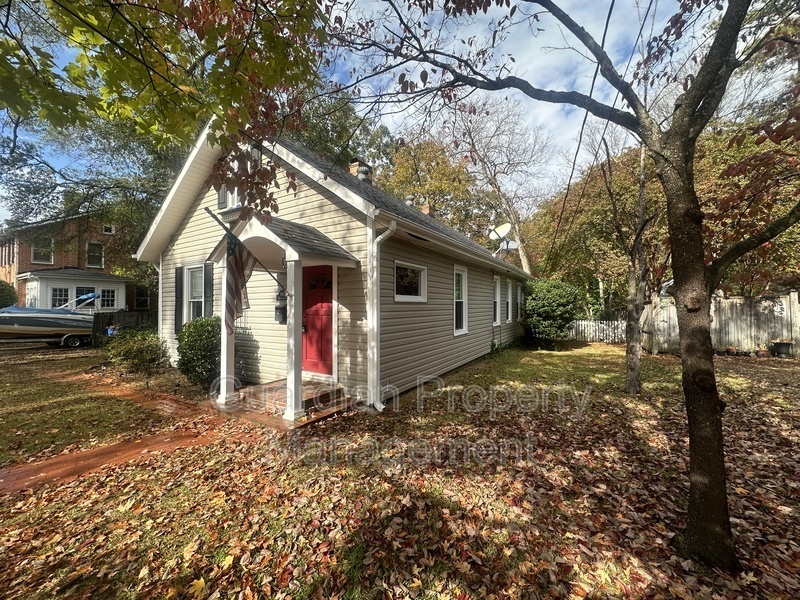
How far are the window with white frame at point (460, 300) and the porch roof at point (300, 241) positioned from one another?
421cm

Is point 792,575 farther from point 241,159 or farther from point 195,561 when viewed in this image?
point 241,159

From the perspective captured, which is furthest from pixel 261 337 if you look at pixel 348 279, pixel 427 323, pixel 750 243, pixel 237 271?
pixel 750 243

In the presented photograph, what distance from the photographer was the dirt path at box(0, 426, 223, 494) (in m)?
3.68

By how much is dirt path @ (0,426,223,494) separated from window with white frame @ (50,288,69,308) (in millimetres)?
20070

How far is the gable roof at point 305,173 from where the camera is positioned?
578cm

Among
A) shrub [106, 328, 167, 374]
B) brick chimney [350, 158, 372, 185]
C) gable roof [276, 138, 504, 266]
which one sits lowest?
shrub [106, 328, 167, 374]

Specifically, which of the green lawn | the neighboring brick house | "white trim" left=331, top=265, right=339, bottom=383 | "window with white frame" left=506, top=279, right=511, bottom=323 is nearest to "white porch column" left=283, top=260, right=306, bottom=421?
"white trim" left=331, top=265, right=339, bottom=383

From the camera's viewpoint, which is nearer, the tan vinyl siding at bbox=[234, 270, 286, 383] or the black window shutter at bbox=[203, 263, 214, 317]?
the tan vinyl siding at bbox=[234, 270, 286, 383]

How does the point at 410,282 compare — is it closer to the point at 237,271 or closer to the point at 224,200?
the point at 237,271

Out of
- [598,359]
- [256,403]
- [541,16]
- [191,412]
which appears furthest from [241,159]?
[598,359]

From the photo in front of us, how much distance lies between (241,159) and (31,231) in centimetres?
1761

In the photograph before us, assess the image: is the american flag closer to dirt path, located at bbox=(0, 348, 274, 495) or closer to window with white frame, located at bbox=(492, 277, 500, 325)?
dirt path, located at bbox=(0, 348, 274, 495)

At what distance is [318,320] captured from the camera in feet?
21.7

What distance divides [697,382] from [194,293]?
Answer: 10068mm
